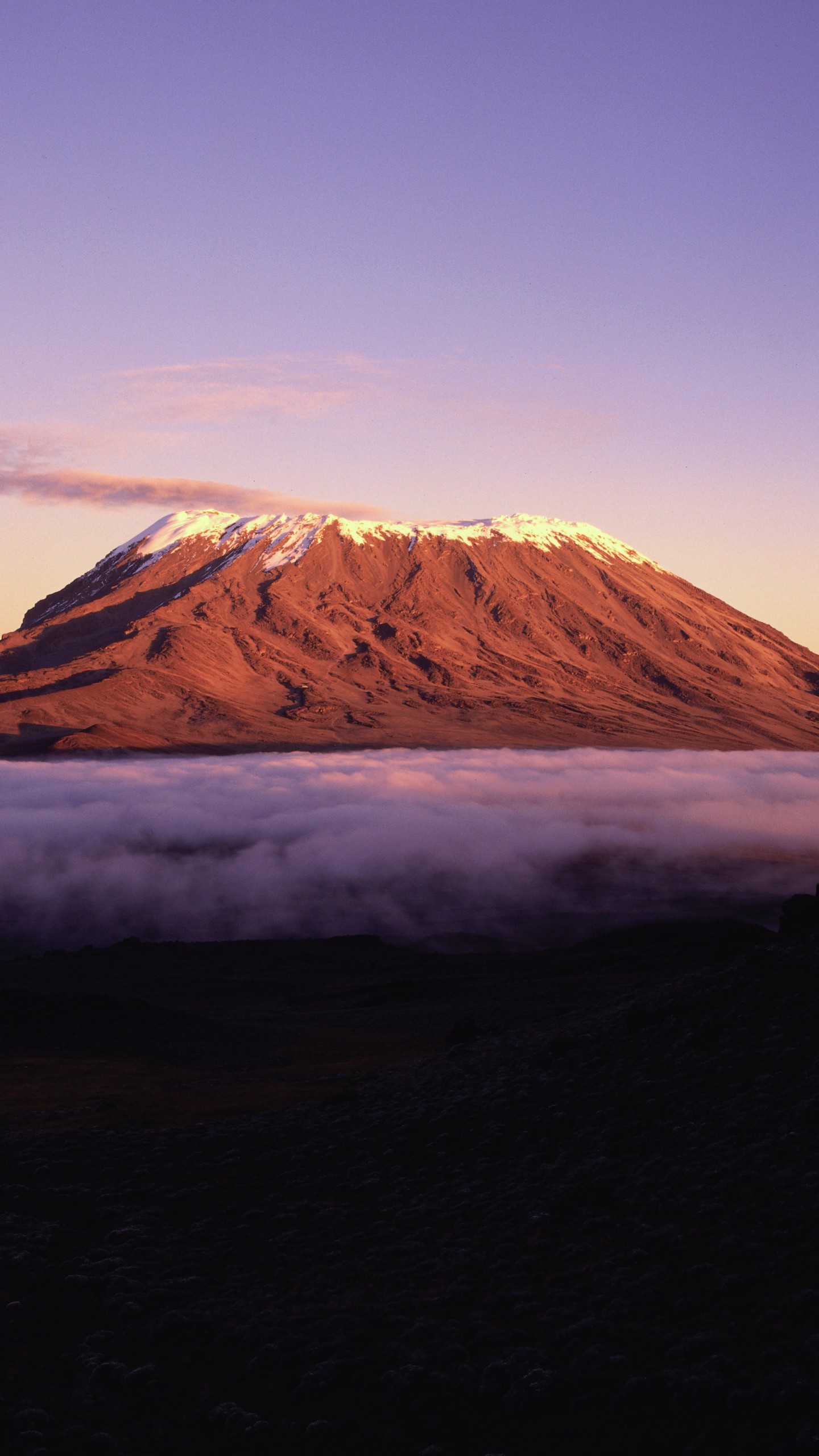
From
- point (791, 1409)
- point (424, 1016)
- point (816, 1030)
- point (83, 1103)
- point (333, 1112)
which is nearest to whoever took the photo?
point (791, 1409)

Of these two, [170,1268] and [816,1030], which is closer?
[170,1268]

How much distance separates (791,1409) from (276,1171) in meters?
18.3

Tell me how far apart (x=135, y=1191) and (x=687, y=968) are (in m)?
54.4

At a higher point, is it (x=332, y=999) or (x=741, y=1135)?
(x=741, y=1135)

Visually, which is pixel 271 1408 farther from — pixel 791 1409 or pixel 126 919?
pixel 126 919

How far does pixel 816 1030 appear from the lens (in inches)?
1096

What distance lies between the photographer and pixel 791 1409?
47.6ft

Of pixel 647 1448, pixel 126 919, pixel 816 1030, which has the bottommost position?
pixel 126 919

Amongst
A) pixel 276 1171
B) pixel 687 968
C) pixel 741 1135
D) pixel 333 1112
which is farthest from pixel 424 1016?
pixel 741 1135

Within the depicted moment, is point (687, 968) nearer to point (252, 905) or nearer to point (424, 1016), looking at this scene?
point (424, 1016)

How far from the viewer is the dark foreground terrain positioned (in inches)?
634

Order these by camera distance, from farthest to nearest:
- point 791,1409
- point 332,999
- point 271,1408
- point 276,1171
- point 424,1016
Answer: point 332,999 < point 424,1016 < point 276,1171 < point 271,1408 < point 791,1409

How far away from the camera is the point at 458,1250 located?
22.3 metres

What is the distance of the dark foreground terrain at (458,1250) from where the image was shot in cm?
1609
